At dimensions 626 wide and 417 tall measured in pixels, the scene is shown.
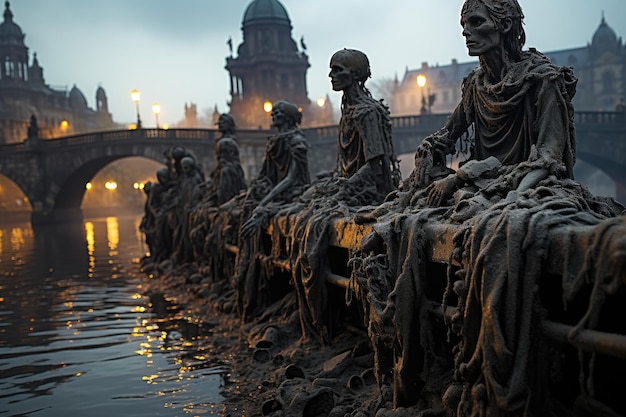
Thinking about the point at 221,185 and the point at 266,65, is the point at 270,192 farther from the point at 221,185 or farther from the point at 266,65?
the point at 266,65

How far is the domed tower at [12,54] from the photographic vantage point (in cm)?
8306

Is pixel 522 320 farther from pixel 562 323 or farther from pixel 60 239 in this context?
pixel 60 239

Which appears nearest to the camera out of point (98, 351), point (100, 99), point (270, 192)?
point (98, 351)

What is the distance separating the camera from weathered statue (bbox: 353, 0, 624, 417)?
12.3 feet

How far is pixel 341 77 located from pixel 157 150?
3427cm

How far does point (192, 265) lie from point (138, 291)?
1.33 meters

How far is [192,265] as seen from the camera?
15.4 metres

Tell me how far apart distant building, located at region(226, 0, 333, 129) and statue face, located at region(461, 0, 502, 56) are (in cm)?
6414

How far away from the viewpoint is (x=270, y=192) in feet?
32.6

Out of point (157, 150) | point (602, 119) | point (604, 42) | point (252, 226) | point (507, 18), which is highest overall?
point (604, 42)

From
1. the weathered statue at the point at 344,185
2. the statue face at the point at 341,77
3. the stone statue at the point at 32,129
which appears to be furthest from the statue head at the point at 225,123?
the stone statue at the point at 32,129

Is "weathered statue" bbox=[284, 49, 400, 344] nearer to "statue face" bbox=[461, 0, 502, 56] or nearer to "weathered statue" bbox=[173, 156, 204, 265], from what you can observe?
"statue face" bbox=[461, 0, 502, 56]

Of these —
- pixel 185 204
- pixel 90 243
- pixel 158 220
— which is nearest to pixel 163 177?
pixel 158 220

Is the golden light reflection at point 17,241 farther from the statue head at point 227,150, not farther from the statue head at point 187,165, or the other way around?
the statue head at point 227,150
